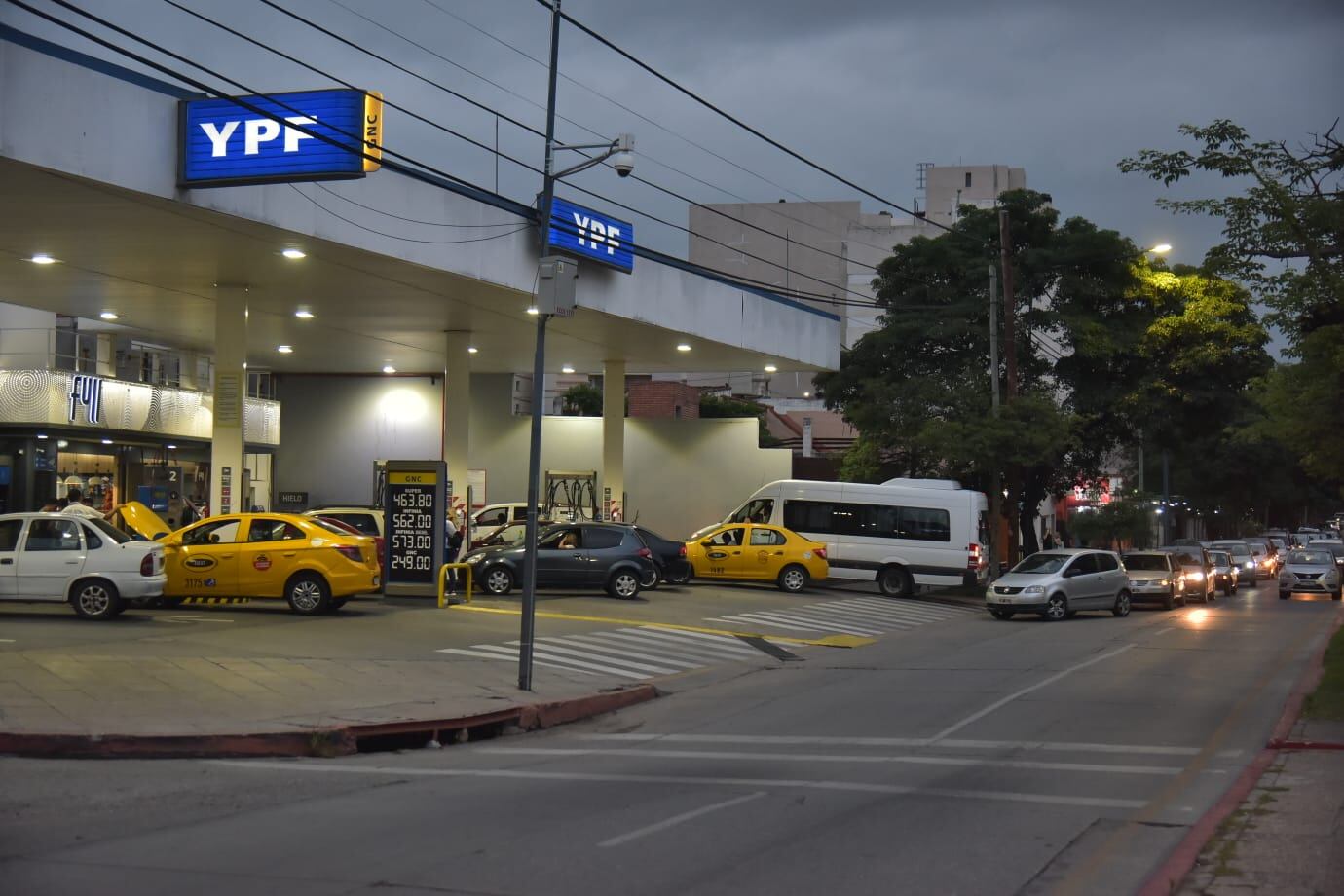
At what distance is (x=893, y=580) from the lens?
36188mm

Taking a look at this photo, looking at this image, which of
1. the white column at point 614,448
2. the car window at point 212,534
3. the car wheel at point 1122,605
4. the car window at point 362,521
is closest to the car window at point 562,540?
the car window at point 362,521

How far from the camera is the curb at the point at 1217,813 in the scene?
7.64m

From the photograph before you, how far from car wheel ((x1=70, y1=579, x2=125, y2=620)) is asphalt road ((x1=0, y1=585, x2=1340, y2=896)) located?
9166 mm

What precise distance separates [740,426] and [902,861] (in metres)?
39.0

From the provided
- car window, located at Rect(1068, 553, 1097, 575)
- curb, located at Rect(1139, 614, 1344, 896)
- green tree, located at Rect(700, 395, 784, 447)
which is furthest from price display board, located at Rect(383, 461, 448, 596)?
green tree, located at Rect(700, 395, 784, 447)

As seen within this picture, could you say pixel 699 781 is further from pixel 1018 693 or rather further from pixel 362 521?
pixel 362 521

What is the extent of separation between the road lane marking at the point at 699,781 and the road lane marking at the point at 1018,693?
9.24 feet

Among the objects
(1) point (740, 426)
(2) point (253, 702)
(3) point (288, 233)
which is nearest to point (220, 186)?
(3) point (288, 233)

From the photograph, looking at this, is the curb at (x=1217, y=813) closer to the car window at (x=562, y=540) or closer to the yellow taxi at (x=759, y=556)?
the car window at (x=562, y=540)

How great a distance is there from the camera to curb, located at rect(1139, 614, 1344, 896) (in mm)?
7645

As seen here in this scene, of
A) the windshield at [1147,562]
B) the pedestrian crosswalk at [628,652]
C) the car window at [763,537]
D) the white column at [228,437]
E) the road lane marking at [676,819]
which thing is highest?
the white column at [228,437]

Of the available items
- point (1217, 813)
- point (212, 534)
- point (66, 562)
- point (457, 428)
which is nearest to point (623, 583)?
point (457, 428)

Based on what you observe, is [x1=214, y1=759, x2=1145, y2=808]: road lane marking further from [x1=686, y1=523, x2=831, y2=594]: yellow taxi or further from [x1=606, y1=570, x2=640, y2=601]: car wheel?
[x1=686, y1=523, x2=831, y2=594]: yellow taxi

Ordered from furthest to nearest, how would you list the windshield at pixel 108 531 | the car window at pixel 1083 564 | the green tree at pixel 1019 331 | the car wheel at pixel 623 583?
the green tree at pixel 1019 331, the car window at pixel 1083 564, the car wheel at pixel 623 583, the windshield at pixel 108 531
